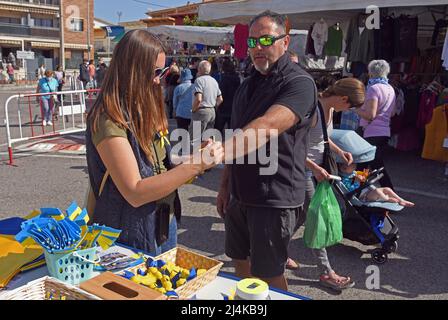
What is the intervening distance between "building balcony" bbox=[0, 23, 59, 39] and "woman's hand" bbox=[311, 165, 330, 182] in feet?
168

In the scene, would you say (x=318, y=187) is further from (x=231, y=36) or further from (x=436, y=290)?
(x=231, y=36)

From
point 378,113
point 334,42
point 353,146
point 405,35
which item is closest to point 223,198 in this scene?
point 353,146

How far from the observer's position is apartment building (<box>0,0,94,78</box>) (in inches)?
1896

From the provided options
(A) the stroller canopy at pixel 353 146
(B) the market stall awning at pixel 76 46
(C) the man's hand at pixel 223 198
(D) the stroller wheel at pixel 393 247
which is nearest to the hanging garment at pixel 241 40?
(A) the stroller canopy at pixel 353 146

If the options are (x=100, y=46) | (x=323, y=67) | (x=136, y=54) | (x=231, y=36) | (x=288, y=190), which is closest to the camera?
(x=136, y=54)

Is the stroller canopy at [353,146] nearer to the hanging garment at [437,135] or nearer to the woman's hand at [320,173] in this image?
the woman's hand at [320,173]

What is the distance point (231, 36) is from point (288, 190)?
12003 mm

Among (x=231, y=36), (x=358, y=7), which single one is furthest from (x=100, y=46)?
(x=358, y=7)

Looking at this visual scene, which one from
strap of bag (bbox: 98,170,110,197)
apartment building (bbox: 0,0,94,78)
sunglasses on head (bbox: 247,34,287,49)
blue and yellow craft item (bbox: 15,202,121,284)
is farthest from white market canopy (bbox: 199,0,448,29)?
apartment building (bbox: 0,0,94,78)

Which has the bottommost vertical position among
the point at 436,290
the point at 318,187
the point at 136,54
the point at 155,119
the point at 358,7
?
the point at 436,290

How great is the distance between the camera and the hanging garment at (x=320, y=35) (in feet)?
30.2

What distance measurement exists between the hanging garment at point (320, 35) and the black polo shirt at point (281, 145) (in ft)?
24.4

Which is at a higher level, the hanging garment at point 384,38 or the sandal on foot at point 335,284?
the hanging garment at point 384,38
